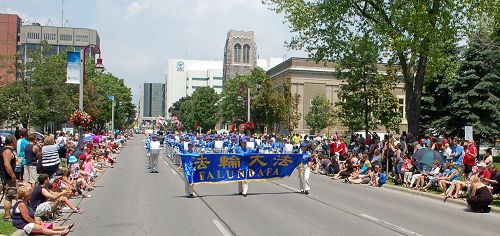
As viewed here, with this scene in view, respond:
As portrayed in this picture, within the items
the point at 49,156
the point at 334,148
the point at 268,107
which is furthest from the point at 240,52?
the point at 49,156

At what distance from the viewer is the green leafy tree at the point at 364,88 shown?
30844 mm

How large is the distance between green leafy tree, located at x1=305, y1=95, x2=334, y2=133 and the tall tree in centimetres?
3599

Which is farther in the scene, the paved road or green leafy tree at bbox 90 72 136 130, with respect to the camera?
green leafy tree at bbox 90 72 136 130

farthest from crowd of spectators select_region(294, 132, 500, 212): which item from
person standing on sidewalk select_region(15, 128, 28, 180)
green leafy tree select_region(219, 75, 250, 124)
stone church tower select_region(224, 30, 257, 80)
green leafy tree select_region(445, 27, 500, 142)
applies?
stone church tower select_region(224, 30, 257, 80)

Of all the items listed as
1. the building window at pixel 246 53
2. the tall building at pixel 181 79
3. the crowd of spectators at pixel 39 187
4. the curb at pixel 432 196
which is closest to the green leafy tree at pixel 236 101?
the curb at pixel 432 196

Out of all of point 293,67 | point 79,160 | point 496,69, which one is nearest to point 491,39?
point 496,69

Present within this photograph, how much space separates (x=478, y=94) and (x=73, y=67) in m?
28.3

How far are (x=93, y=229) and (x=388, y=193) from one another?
11.4 meters

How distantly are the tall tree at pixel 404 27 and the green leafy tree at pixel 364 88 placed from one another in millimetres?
762

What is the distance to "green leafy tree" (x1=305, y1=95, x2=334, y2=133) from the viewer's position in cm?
6912

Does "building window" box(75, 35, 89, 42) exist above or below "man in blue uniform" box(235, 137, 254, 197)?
above

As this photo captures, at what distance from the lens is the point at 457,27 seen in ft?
93.2

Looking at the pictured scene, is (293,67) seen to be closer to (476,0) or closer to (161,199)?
(476,0)

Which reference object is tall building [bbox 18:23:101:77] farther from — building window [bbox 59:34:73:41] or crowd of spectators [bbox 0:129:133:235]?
crowd of spectators [bbox 0:129:133:235]
